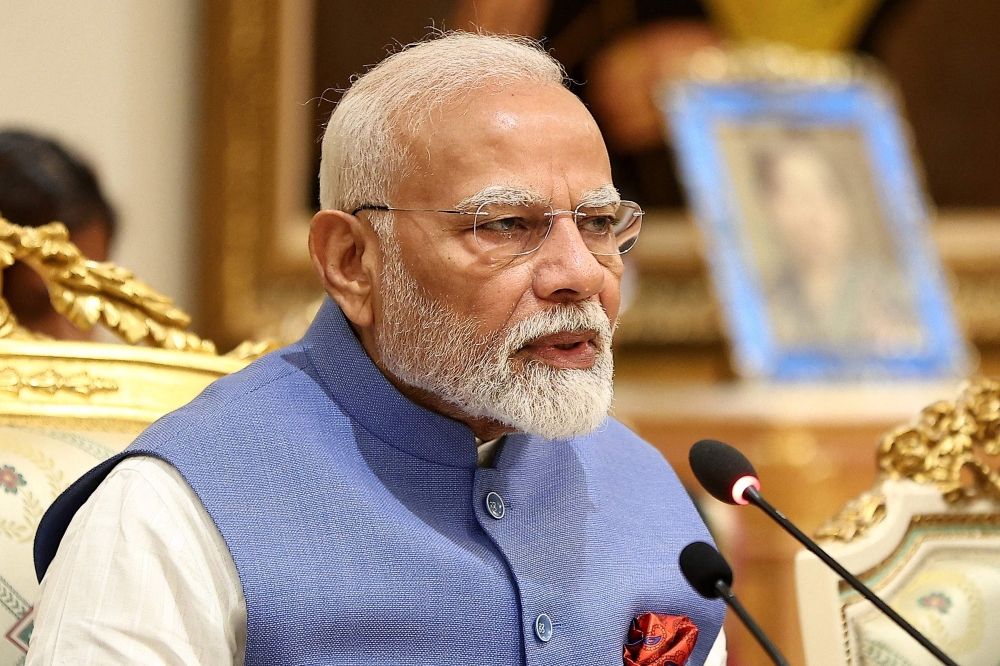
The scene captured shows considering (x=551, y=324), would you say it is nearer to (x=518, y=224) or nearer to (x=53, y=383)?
(x=518, y=224)

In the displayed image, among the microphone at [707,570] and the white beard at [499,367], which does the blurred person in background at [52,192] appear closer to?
the white beard at [499,367]

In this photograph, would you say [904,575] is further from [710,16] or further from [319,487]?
[710,16]

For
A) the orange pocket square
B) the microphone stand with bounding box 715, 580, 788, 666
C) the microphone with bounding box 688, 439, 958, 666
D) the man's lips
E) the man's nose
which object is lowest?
the orange pocket square

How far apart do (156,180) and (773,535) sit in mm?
2582

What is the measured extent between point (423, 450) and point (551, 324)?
9.5 inches

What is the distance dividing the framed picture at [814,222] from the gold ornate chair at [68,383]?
8.47ft

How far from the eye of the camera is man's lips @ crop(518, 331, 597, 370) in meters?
1.62

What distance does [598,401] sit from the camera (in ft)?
5.34

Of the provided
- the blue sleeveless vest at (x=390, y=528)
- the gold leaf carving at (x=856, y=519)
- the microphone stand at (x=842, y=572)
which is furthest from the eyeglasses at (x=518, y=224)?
the gold leaf carving at (x=856, y=519)

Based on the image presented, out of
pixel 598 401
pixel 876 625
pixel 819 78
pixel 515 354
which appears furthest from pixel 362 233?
pixel 819 78

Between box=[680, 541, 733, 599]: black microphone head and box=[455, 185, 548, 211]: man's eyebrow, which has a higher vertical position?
box=[455, 185, 548, 211]: man's eyebrow

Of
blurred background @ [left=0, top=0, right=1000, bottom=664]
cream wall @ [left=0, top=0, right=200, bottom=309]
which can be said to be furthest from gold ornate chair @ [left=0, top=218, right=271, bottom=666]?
blurred background @ [left=0, top=0, right=1000, bottom=664]

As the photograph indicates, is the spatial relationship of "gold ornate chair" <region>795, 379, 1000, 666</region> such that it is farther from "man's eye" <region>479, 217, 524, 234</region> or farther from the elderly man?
"man's eye" <region>479, 217, 524, 234</region>

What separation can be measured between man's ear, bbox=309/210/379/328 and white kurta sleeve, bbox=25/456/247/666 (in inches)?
15.5
